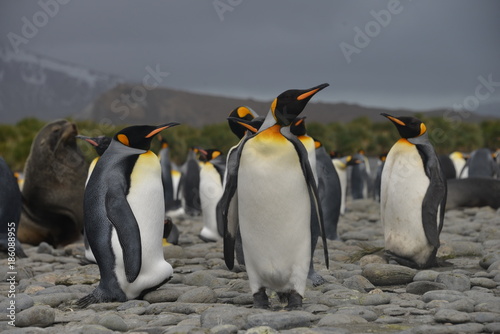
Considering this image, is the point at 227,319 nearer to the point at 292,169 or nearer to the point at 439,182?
the point at 292,169

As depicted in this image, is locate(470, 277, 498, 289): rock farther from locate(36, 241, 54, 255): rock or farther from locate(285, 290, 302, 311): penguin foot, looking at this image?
locate(36, 241, 54, 255): rock

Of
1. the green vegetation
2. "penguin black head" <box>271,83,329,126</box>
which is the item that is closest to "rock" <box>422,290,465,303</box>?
"penguin black head" <box>271,83,329,126</box>

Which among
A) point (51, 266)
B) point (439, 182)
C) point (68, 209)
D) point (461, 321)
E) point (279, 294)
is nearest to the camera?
point (461, 321)

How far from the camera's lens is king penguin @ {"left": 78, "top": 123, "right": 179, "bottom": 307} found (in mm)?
4086

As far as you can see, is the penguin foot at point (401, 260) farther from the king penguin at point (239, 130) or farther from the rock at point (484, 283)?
the king penguin at point (239, 130)

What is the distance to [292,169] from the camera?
377 cm

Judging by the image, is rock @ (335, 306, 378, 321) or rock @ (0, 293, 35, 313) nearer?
rock @ (335, 306, 378, 321)

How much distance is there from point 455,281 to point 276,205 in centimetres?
147

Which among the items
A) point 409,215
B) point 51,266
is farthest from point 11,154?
point 409,215

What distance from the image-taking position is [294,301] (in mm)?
3801

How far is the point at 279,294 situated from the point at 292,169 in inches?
30.6

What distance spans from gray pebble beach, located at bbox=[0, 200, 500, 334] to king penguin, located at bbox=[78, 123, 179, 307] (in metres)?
0.14

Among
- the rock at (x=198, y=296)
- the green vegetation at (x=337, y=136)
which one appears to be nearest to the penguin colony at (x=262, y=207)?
the rock at (x=198, y=296)

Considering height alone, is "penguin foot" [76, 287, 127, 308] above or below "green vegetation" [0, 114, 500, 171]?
below
